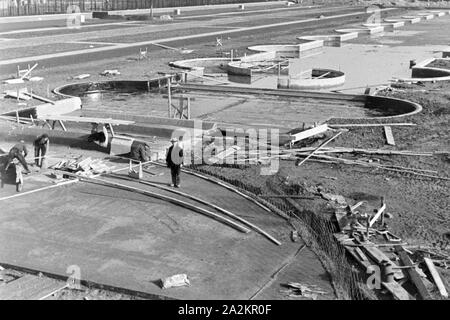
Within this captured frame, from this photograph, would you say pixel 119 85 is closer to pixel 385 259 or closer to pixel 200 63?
pixel 200 63

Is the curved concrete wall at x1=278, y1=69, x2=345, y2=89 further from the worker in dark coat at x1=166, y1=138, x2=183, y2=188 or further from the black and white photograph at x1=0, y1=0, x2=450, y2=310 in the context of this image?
the worker in dark coat at x1=166, y1=138, x2=183, y2=188

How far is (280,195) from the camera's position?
494 inches

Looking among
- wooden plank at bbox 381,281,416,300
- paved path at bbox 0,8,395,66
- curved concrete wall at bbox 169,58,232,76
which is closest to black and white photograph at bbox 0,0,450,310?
wooden plank at bbox 381,281,416,300

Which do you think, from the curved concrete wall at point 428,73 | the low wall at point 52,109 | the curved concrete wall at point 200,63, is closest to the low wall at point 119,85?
the curved concrete wall at point 200,63

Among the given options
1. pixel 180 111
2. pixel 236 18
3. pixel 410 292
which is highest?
pixel 236 18

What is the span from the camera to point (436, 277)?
8719mm

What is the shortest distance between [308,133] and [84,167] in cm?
618

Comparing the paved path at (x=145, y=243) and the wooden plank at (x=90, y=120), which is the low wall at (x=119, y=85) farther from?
the paved path at (x=145, y=243)

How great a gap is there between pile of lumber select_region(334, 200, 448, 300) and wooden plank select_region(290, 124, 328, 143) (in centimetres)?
496

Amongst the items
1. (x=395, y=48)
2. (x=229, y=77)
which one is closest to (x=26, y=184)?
(x=229, y=77)

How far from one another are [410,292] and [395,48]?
3194cm

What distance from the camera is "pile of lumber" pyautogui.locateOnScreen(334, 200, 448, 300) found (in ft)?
27.9

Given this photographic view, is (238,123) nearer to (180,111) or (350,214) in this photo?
(180,111)
